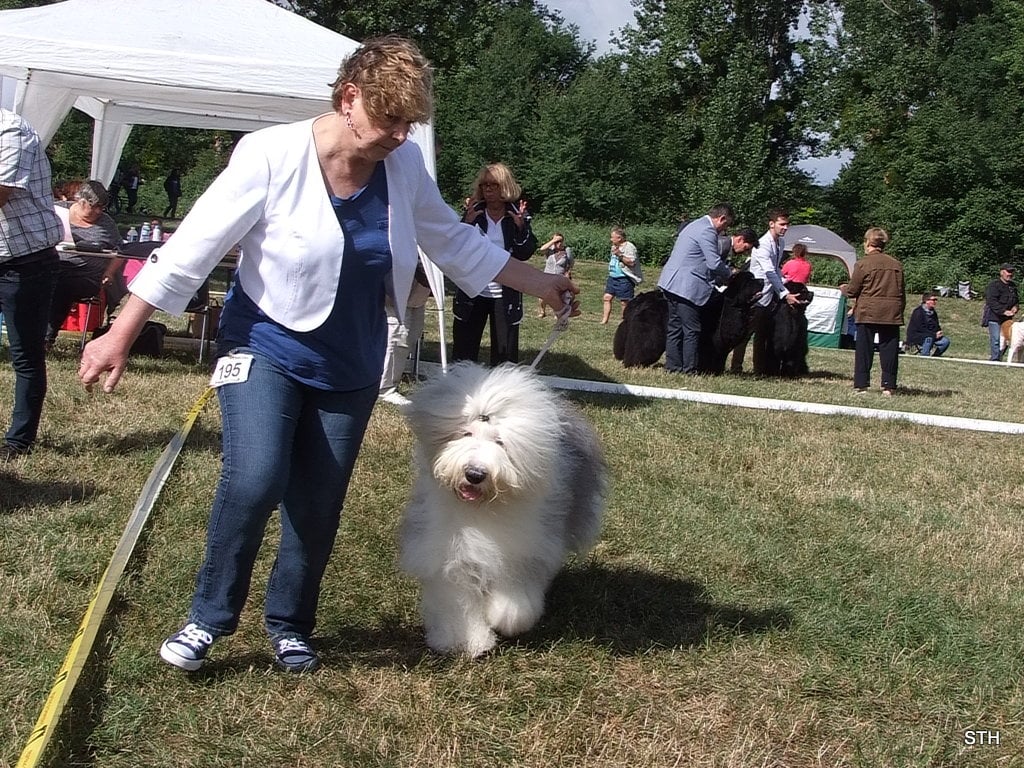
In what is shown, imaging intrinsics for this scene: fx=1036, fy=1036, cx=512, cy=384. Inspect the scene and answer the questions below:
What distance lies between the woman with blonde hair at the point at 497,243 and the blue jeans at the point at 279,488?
4.95 meters

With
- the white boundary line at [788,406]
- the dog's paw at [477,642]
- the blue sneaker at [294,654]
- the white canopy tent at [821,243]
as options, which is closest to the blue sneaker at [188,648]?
the blue sneaker at [294,654]

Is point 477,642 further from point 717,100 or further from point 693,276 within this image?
point 717,100

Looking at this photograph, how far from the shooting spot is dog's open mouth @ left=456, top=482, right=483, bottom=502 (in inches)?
127

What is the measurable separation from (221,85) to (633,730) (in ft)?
22.8

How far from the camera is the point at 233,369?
2.93m

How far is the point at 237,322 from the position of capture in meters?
2.99

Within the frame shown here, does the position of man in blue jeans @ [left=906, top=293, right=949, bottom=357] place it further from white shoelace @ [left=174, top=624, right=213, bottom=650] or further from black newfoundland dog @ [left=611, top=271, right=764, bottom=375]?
white shoelace @ [left=174, top=624, right=213, bottom=650]

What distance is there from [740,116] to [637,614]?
37319 millimetres

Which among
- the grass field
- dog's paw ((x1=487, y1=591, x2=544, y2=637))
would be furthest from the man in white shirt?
dog's paw ((x1=487, y1=591, x2=544, y2=637))

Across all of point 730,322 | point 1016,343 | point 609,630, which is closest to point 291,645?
point 609,630

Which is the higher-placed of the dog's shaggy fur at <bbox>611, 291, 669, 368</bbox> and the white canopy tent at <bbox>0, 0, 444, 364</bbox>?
the white canopy tent at <bbox>0, 0, 444, 364</bbox>

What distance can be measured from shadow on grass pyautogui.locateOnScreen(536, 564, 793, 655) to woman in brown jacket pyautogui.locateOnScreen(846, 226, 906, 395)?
7.59 meters

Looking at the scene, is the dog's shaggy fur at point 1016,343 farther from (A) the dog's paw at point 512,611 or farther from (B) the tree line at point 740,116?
(A) the dog's paw at point 512,611

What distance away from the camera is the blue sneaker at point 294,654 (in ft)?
10.7
